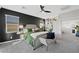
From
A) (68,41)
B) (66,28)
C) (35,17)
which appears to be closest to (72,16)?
(66,28)

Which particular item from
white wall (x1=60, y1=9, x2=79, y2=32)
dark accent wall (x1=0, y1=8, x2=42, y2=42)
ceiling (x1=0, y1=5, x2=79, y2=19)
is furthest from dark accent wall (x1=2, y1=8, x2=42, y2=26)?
white wall (x1=60, y1=9, x2=79, y2=32)

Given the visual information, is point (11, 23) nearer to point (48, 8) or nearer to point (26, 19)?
point (26, 19)

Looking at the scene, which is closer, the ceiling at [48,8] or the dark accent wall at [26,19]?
the ceiling at [48,8]

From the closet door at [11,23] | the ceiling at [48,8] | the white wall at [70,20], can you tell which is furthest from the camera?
the closet door at [11,23]

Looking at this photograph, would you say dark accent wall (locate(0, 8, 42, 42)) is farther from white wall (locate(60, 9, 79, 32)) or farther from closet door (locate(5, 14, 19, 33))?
white wall (locate(60, 9, 79, 32))

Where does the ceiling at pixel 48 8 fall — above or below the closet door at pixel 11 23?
above

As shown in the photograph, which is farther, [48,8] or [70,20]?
[48,8]

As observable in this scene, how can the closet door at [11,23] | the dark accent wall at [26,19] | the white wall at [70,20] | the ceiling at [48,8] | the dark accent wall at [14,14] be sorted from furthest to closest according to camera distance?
1. the dark accent wall at [26,19]
2. the closet door at [11,23]
3. the dark accent wall at [14,14]
4. the ceiling at [48,8]
5. the white wall at [70,20]

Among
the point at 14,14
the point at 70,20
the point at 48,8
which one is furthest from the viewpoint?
the point at 14,14

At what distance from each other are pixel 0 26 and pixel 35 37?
203 centimetres

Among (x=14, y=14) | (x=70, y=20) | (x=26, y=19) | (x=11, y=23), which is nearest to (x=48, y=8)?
(x=70, y=20)

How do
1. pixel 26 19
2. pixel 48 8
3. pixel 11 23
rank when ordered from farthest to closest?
pixel 26 19
pixel 11 23
pixel 48 8

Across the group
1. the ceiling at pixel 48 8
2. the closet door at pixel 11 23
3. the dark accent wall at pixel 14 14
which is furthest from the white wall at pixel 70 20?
the closet door at pixel 11 23

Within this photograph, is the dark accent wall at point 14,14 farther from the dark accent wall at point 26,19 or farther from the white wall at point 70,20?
the white wall at point 70,20
